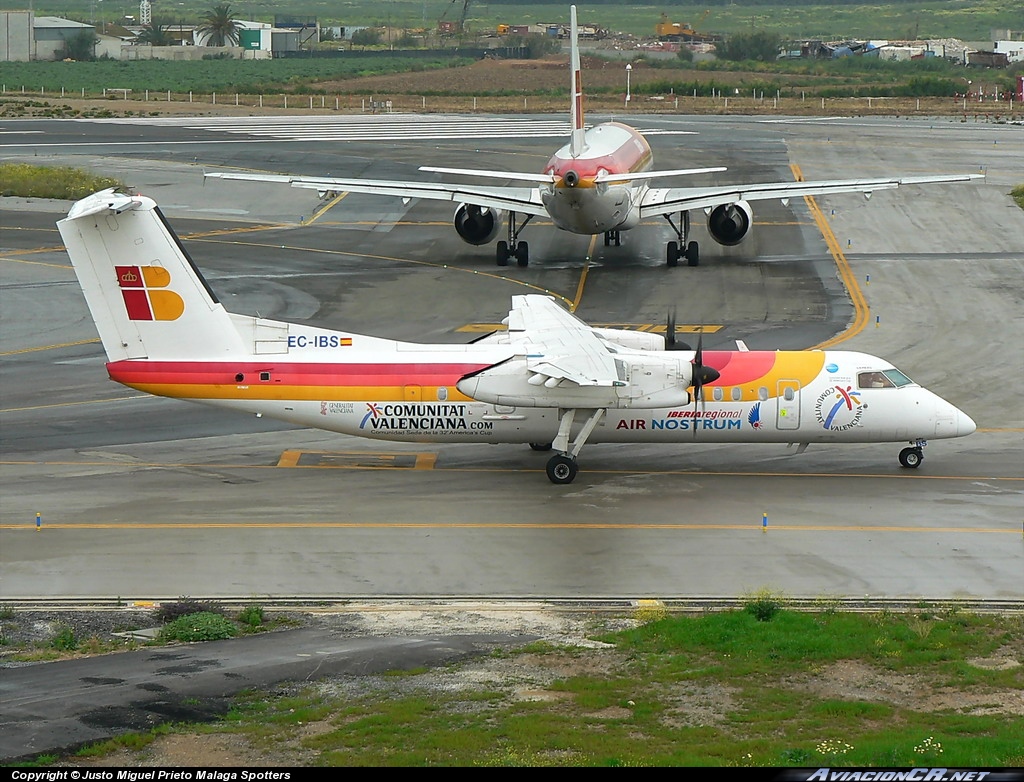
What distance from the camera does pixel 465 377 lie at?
31703mm

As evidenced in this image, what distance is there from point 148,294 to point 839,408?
52.3 feet

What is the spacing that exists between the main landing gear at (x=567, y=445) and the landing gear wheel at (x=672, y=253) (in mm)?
24260

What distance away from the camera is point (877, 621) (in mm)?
23578

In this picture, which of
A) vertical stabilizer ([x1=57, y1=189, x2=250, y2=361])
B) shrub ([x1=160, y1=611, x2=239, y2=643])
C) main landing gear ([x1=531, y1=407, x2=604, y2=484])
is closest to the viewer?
shrub ([x1=160, y1=611, x2=239, y2=643])

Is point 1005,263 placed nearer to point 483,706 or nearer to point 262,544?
point 262,544

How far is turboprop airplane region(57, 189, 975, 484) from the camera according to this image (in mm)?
31109

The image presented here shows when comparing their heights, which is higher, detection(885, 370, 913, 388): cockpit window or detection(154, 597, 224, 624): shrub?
detection(885, 370, 913, 388): cockpit window

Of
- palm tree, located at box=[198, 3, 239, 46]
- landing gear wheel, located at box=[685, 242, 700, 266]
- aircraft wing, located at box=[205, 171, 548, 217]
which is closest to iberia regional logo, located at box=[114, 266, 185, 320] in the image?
aircraft wing, located at box=[205, 171, 548, 217]

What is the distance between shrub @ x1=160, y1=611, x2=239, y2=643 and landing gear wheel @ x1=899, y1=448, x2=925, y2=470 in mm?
17407

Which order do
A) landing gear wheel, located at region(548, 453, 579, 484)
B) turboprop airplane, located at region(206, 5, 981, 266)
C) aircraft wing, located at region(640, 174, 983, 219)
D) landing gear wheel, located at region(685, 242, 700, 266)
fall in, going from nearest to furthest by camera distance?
landing gear wheel, located at region(548, 453, 579, 484) < turboprop airplane, located at region(206, 5, 981, 266) < aircraft wing, located at region(640, 174, 983, 219) < landing gear wheel, located at region(685, 242, 700, 266)

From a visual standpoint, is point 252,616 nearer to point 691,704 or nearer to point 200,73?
→ point 691,704

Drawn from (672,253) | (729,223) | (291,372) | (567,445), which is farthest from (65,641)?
(729,223)

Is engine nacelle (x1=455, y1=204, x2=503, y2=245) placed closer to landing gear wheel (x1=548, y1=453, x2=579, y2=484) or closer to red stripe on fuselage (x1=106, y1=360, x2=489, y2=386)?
red stripe on fuselage (x1=106, y1=360, x2=489, y2=386)
